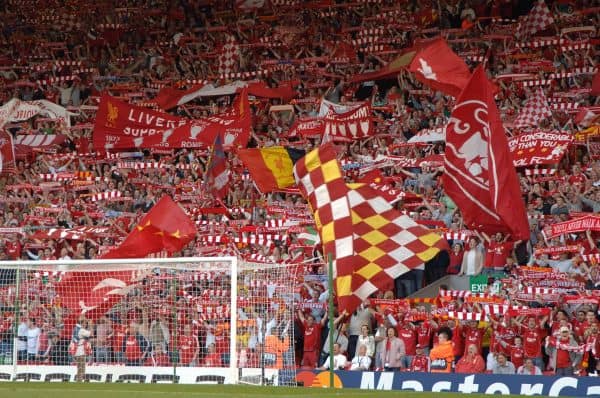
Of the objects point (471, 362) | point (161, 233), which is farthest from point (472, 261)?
point (161, 233)

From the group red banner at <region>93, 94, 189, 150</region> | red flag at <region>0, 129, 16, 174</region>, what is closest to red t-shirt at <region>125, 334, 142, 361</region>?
red banner at <region>93, 94, 189, 150</region>

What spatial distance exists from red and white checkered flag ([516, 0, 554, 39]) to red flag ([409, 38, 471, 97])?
8195mm

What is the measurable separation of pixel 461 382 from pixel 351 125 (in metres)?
11.7

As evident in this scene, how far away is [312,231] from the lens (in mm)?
23109

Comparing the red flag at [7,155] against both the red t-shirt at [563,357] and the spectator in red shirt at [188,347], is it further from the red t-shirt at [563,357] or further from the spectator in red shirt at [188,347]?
the red t-shirt at [563,357]

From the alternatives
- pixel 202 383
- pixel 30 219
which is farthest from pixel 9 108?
pixel 202 383

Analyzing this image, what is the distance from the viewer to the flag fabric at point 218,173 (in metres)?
25.4

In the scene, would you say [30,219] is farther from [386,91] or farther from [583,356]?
[583,356]

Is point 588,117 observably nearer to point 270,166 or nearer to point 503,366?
point 270,166

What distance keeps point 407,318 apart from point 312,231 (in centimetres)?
425

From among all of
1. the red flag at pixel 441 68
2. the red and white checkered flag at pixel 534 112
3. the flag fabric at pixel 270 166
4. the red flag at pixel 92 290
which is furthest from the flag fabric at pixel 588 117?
the red flag at pixel 92 290

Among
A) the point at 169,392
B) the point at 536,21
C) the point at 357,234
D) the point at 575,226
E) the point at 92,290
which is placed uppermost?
the point at 536,21

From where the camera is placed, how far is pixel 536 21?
2928 centimetres

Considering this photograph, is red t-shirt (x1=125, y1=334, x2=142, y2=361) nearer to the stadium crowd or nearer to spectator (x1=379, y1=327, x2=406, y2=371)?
the stadium crowd
